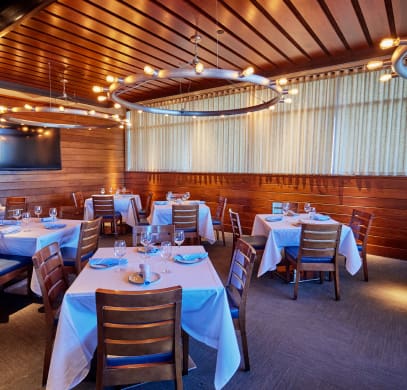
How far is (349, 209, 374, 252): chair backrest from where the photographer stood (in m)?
3.58

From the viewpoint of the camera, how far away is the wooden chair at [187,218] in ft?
14.6

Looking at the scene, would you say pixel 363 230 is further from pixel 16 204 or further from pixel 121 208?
pixel 16 204

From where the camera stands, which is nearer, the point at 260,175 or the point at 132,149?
the point at 260,175

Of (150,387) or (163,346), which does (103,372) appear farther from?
(150,387)

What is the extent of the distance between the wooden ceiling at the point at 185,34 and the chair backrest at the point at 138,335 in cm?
255

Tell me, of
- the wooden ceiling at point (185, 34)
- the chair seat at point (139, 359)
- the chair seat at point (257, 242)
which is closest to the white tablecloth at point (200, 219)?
the chair seat at point (257, 242)

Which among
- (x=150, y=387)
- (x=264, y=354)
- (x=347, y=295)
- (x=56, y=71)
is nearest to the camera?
(x=150, y=387)

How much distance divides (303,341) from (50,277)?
2060mm

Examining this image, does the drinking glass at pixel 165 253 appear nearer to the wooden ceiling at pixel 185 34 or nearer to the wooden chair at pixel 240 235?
the wooden chair at pixel 240 235

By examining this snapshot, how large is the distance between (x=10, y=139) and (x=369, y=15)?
657 centimetres

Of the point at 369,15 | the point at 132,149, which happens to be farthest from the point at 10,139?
the point at 369,15

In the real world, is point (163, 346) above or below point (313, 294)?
above

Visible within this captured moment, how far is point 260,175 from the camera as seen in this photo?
5895mm

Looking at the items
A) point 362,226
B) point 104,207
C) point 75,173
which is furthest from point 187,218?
point 75,173
